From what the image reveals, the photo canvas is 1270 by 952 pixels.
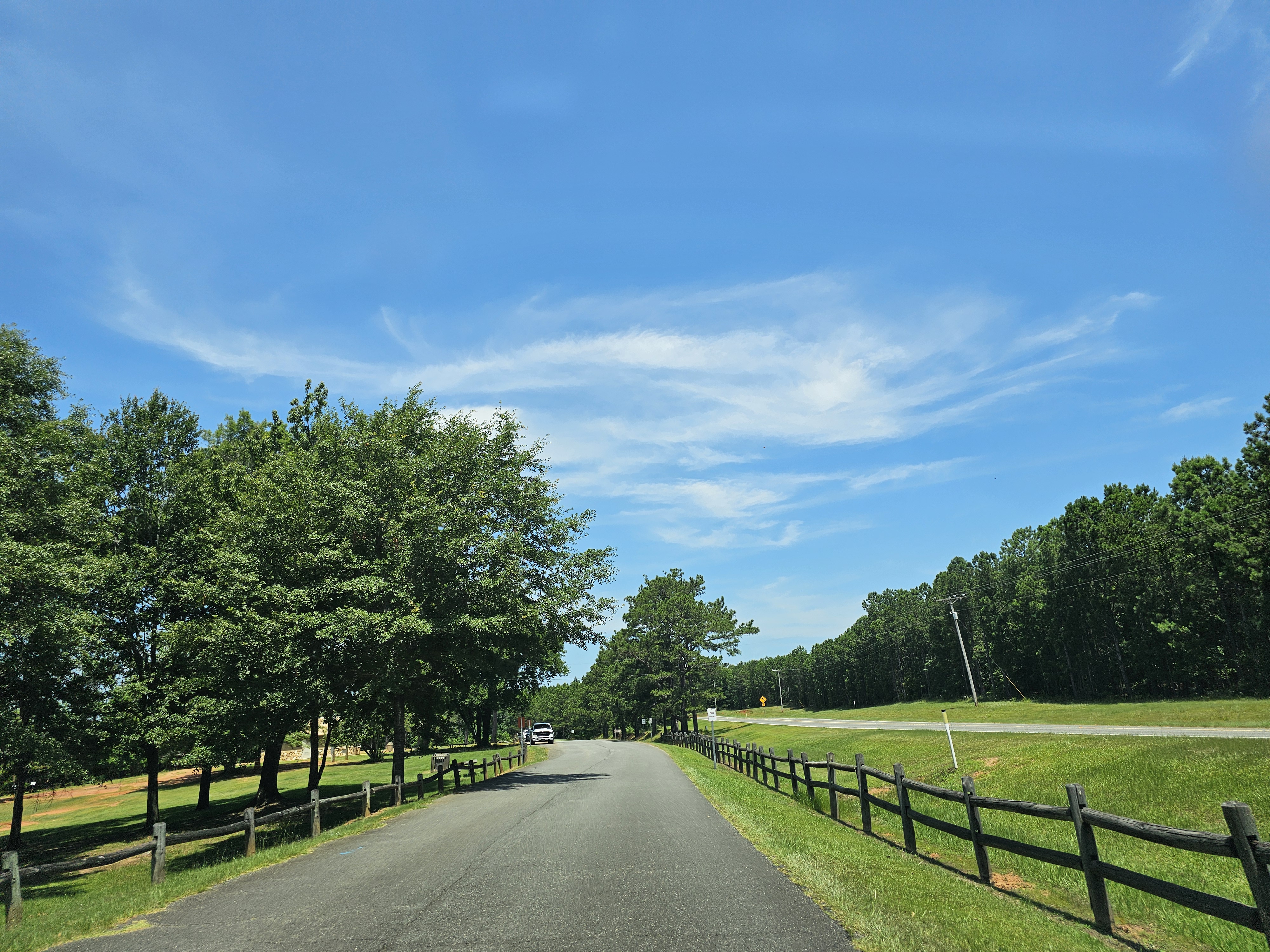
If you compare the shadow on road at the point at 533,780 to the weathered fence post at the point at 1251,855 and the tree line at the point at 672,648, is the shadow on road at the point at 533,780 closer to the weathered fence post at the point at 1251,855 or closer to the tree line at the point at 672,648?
the weathered fence post at the point at 1251,855

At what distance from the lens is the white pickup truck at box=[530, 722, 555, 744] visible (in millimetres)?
62906

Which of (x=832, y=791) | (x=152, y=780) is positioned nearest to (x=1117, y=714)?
(x=832, y=791)

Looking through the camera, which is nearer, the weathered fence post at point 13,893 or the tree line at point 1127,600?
the weathered fence post at point 13,893

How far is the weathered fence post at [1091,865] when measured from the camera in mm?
6914

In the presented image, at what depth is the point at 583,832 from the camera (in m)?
12.4

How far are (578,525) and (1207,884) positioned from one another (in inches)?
817

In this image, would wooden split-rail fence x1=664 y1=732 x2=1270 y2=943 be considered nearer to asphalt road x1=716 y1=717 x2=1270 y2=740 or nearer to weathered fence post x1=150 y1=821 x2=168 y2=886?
weathered fence post x1=150 y1=821 x2=168 y2=886

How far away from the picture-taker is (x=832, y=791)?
48.3 feet

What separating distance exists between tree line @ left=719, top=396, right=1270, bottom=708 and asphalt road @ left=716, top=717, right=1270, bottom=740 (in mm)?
15090

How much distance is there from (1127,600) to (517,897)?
236 ft

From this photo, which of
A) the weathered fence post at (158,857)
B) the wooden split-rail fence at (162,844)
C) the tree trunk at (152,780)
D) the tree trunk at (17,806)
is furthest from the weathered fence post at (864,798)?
the tree trunk at (17,806)

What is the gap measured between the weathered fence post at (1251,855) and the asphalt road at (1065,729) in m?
19.0

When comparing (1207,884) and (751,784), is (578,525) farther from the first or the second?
(1207,884)

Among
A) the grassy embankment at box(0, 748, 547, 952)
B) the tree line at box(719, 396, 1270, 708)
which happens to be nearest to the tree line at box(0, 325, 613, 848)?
the grassy embankment at box(0, 748, 547, 952)
